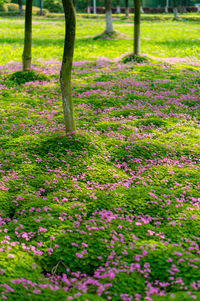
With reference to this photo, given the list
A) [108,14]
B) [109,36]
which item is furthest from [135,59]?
[108,14]

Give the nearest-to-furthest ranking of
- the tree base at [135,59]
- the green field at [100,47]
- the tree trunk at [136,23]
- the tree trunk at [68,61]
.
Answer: the tree trunk at [68,61]
the tree trunk at [136,23]
the tree base at [135,59]
the green field at [100,47]

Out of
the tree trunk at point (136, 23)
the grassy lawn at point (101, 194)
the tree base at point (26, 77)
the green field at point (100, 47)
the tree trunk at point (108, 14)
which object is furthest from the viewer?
the tree trunk at point (108, 14)

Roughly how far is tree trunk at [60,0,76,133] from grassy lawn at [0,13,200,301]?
2.29 feet

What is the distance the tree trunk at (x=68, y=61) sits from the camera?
924cm

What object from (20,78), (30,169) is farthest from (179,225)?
(20,78)

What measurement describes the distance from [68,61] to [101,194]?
14.3 ft

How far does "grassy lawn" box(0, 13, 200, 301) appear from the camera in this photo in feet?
17.7

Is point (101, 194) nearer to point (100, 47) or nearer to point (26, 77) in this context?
point (26, 77)

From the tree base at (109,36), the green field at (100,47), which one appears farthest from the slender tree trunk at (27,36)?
the tree base at (109,36)

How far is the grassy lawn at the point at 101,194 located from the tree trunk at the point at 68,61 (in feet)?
2.29

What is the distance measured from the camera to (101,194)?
7773mm

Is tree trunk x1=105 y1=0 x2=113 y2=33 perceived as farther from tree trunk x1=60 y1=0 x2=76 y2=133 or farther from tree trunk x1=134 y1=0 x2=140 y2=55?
tree trunk x1=60 y1=0 x2=76 y2=133

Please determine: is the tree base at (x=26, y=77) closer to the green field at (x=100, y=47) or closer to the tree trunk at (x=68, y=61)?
the green field at (x=100, y=47)

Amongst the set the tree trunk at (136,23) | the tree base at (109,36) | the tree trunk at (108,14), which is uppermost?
the tree trunk at (108,14)
